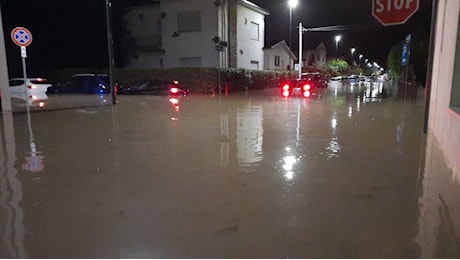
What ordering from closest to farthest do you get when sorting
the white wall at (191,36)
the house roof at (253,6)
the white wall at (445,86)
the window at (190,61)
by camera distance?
1. the white wall at (445,86)
2. the white wall at (191,36)
3. the window at (190,61)
4. the house roof at (253,6)

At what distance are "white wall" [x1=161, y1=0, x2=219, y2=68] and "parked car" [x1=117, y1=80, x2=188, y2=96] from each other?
6.24 meters

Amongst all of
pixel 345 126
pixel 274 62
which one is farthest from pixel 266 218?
pixel 274 62

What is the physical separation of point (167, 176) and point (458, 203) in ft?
12.2

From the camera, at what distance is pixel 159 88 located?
23.1 metres

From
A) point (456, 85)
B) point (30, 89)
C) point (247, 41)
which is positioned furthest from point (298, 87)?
point (456, 85)

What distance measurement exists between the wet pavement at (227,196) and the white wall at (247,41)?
74.9ft

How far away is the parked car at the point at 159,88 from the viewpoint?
74.5 feet

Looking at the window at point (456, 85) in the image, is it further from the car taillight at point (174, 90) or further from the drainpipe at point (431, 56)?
the car taillight at point (174, 90)

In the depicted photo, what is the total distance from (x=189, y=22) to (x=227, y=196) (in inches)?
1037

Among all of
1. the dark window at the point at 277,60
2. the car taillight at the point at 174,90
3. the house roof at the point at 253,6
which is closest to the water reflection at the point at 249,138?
the car taillight at the point at 174,90

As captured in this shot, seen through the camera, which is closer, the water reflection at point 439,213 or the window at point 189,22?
the water reflection at point 439,213

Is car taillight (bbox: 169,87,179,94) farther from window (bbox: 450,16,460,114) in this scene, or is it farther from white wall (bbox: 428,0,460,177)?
window (bbox: 450,16,460,114)

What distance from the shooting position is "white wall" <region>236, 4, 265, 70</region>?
3019 centimetres

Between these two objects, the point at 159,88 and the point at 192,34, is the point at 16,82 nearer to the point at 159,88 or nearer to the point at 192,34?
the point at 159,88
